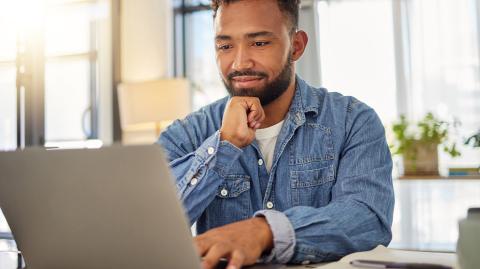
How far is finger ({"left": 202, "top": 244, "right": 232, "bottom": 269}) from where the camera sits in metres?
0.76

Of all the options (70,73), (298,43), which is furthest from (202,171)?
(70,73)

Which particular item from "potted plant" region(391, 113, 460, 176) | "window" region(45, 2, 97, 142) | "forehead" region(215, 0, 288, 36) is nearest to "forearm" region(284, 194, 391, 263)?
"forehead" region(215, 0, 288, 36)

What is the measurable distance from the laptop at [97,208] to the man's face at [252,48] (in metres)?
0.66

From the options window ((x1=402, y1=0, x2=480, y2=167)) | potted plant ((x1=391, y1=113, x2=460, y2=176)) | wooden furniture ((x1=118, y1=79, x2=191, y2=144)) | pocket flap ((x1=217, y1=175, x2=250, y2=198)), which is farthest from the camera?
window ((x1=402, y1=0, x2=480, y2=167))

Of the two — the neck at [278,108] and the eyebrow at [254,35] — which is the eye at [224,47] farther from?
the neck at [278,108]

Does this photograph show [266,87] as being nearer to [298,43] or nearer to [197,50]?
[298,43]

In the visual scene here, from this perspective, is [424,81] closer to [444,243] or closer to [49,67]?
[444,243]

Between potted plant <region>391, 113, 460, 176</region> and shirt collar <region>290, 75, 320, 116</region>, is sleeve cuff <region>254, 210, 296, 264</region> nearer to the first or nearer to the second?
shirt collar <region>290, 75, 320, 116</region>

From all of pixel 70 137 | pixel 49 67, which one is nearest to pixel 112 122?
pixel 70 137

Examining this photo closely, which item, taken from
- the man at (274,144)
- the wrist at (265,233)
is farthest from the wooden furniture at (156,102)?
the wrist at (265,233)

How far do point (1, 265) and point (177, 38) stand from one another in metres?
3.97

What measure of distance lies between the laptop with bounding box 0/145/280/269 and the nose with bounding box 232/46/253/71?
65cm

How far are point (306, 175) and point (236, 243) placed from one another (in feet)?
1.57

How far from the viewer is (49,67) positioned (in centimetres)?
416
